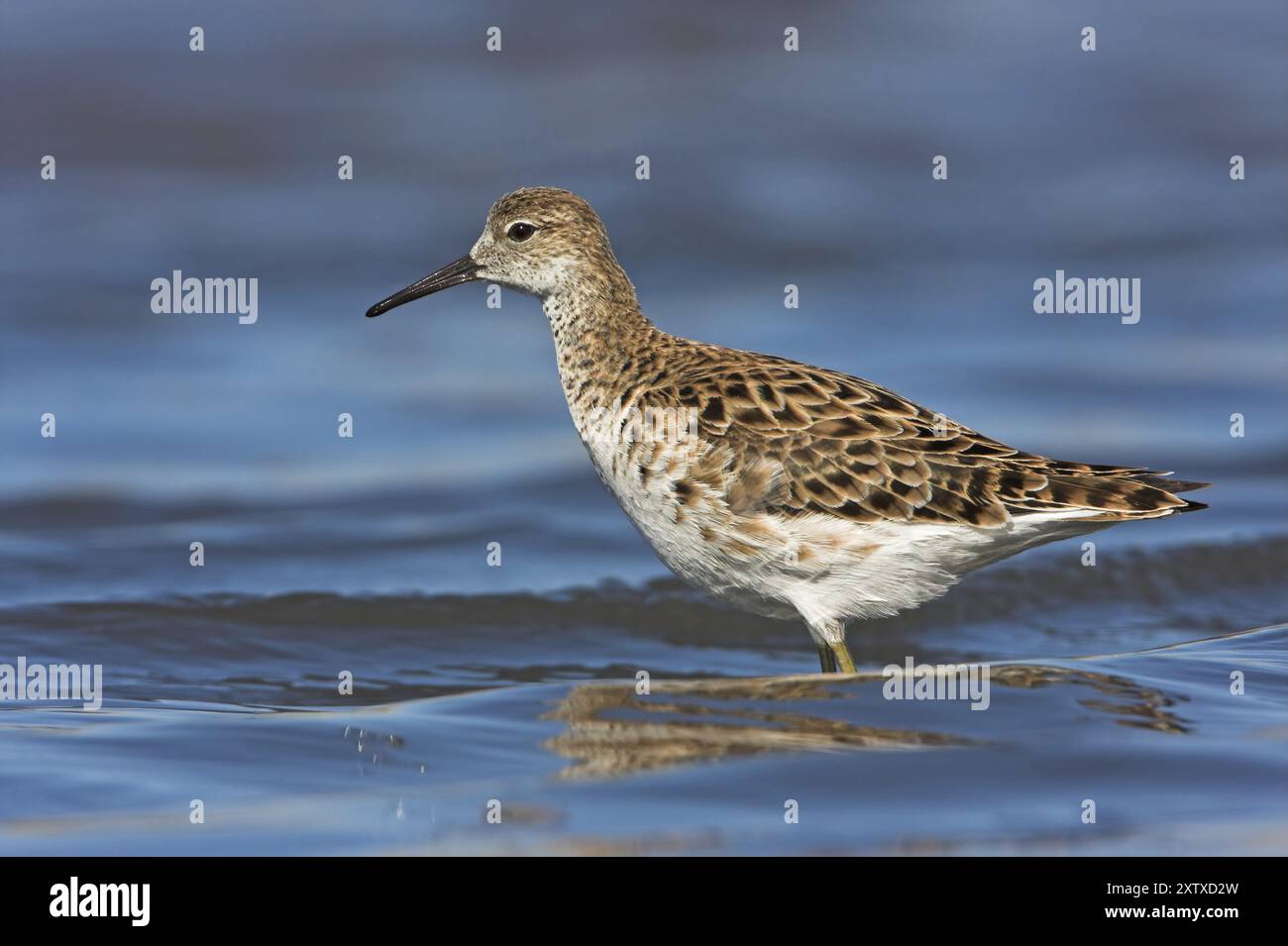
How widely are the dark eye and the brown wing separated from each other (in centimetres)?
151

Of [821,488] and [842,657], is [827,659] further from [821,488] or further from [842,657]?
[821,488]

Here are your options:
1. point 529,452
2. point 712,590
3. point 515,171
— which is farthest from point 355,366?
point 712,590

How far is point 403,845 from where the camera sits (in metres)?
6.20

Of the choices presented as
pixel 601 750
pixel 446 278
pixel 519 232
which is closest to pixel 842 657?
pixel 601 750

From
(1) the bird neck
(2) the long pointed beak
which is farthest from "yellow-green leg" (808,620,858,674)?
(2) the long pointed beak

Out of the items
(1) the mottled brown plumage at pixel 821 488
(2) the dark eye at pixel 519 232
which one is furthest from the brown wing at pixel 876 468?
(2) the dark eye at pixel 519 232

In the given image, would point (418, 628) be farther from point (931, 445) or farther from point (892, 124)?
point (892, 124)

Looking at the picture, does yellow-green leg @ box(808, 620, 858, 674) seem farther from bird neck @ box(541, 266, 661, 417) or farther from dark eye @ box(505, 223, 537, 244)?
dark eye @ box(505, 223, 537, 244)

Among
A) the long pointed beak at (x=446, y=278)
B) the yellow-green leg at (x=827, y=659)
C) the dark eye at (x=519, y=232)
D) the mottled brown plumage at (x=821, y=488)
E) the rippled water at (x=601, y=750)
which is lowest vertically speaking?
the rippled water at (x=601, y=750)

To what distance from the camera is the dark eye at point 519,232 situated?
9445mm

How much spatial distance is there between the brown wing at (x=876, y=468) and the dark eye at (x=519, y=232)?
1.51 metres

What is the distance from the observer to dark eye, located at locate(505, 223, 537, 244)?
9.45 metres

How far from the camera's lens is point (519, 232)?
948cm

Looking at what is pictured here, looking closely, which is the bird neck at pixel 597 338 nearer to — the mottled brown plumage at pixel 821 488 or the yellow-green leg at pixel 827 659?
the mottled brown plumage at pixel 821 488
